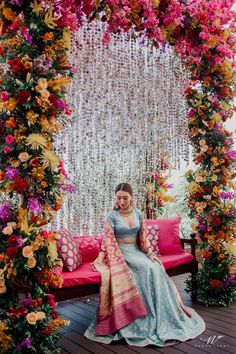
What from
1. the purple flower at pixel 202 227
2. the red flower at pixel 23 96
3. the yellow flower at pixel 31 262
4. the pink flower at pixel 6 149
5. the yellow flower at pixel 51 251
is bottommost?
the yellow flower at pixel 31 262

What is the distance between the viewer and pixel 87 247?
411cm

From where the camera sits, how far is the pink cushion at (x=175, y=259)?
12.8 feet

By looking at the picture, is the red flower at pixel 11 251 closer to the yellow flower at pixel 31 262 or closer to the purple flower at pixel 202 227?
the yellow flower at pixel 31 262

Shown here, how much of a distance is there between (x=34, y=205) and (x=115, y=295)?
112 cm

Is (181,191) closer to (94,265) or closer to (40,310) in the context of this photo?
(94,265)

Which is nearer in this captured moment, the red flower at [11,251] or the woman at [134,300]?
the red flower at [11,251]

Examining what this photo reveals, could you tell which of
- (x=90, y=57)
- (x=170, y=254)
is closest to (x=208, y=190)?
(x=170, y=254)

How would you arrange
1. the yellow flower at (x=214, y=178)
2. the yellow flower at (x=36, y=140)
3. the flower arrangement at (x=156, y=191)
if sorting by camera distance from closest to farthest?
the yellow flower at (x=36, y=140)
the yellow flower at (x=214, y=178)
the flower arrangement at (x=156, y=191)

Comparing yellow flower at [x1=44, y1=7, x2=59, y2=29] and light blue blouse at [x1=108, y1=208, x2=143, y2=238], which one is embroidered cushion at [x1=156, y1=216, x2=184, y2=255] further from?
yellow flower at [x1=44, y1=7, x2=59, y2=29]

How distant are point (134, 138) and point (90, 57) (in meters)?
1.06

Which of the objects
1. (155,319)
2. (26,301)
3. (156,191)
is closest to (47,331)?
(26,301)

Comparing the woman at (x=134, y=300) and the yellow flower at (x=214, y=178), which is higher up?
the yellow flower at (x=214, y=178)

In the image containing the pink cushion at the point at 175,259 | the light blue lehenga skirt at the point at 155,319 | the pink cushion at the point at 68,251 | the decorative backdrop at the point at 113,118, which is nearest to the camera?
the light blue lehenga skirt at the point at 155,319

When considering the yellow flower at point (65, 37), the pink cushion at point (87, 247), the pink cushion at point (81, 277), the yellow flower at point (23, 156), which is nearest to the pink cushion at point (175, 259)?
the pink cushion at point (87, 247)
